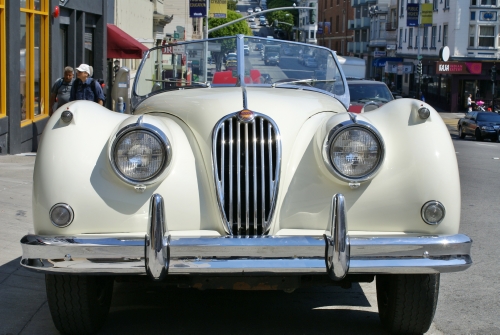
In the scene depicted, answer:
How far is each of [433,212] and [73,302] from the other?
82.5 inches

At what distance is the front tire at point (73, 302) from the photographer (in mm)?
4332

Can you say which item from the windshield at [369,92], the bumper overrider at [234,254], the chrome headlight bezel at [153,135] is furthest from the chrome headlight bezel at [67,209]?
the windshield at [369,92]

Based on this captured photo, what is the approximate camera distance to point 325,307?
5434 millimetres

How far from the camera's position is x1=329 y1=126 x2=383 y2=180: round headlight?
432 cm

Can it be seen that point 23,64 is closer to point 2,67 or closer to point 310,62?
point 2,67

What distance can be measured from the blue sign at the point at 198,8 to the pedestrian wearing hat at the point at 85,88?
20176 mm

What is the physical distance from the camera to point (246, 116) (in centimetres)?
446

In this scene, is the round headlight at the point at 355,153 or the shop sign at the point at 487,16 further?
the shop sign at the point at 487,16

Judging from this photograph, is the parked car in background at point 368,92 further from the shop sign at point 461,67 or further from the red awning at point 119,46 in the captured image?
the shop sign at point 461,67

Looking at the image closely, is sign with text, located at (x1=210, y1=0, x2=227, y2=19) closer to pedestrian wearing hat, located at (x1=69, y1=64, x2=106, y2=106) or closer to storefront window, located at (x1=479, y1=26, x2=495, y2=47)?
storefront window, located at (x1=479, y1=26, x2=495, y2=47)

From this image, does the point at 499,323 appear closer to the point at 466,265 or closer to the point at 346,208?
the point at 466,265

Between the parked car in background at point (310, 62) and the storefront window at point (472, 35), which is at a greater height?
the storefront window at point (472, 35)

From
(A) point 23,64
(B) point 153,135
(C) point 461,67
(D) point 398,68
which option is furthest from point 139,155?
(D) point 398,68

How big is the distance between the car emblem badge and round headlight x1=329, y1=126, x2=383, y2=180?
0.50m
